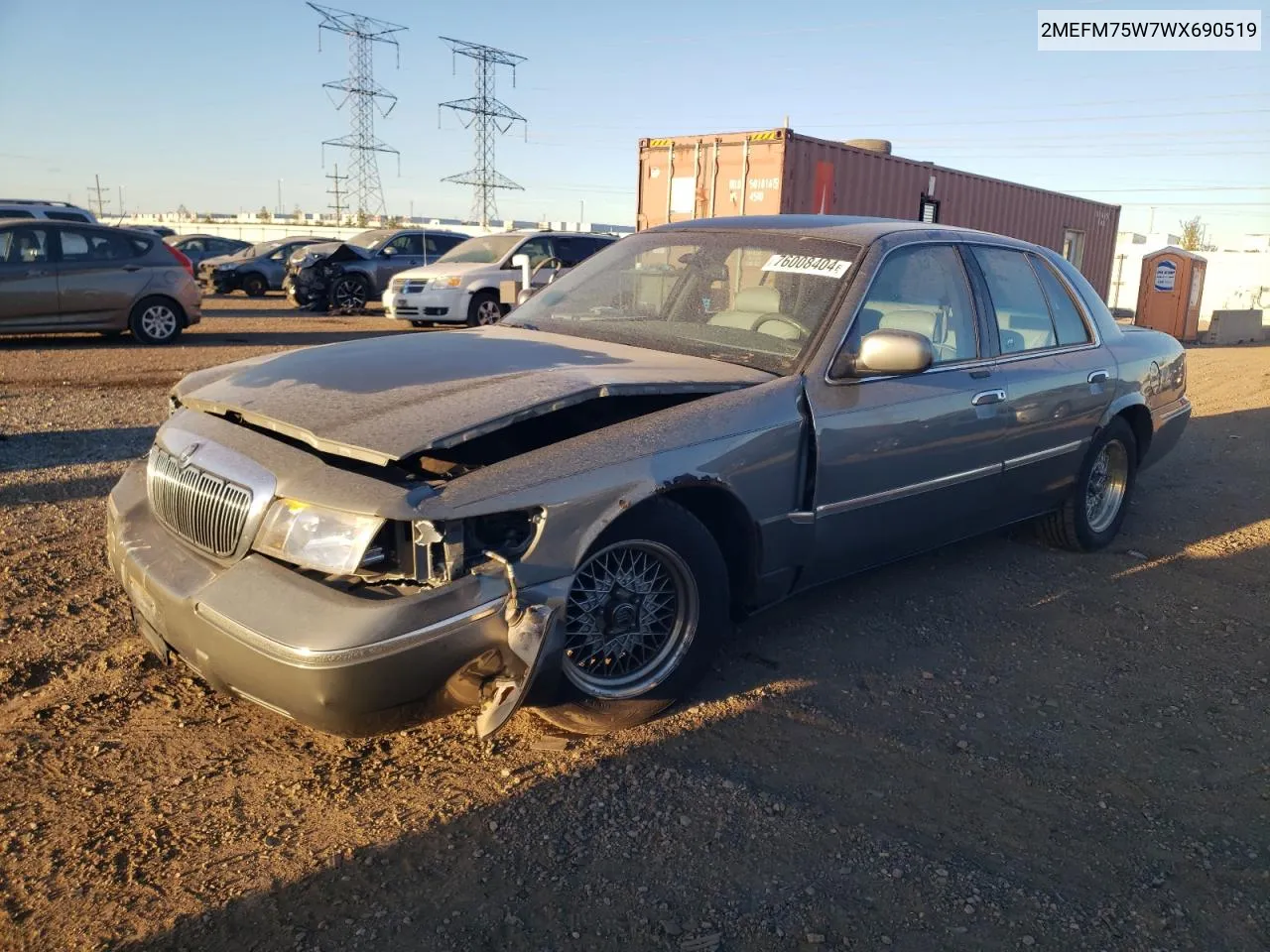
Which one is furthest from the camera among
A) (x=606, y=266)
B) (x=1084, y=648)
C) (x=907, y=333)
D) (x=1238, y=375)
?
(x=1238, y=375)

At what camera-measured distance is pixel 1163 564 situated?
5.26 meters

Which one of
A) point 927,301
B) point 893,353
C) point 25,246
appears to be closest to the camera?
point 893,353

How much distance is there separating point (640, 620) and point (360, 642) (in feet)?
3.28

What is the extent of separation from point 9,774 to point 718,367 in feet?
8.45

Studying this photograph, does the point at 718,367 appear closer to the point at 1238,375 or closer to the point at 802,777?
the point at 802,777

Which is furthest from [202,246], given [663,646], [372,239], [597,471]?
[597,471]

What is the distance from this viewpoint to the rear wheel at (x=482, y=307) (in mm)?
14680

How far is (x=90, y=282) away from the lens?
11914mm

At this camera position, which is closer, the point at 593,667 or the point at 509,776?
the point at 509,776

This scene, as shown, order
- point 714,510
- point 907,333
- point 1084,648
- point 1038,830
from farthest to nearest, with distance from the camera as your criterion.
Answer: point 1084,648 → point 907,333 → point 714,510 → point 1038,830

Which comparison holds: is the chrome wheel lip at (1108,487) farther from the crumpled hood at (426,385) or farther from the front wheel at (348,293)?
the front wheel at (348,293)

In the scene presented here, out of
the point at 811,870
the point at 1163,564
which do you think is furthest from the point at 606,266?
the point at 1163,564

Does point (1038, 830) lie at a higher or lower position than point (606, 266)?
lower

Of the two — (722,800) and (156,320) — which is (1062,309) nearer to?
(722,800)
